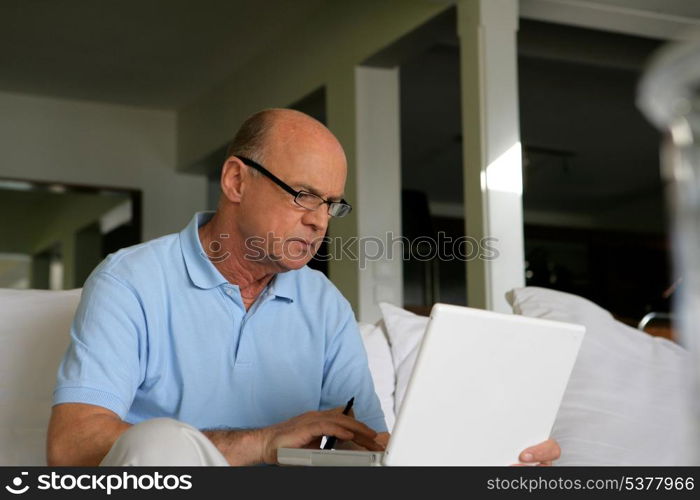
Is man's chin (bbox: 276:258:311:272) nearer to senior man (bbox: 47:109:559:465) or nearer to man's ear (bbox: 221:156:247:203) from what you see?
senior man (bbox: 47:109:559:465)

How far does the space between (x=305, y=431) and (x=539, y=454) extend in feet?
1.22

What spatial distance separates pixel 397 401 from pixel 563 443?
15.8 inches

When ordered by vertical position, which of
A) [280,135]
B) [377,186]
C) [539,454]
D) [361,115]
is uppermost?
[361,115]

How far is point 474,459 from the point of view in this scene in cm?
139

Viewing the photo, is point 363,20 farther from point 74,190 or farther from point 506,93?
point 74,190

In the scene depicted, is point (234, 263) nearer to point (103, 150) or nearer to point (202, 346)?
point (202, 346)

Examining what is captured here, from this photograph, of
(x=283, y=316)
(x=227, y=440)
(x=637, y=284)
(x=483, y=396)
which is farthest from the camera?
(x=637, y=284)

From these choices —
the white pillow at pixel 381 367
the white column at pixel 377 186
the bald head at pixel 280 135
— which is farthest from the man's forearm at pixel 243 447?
the white column at pixel 377 186

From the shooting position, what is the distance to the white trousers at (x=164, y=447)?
103cm

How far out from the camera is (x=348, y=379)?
191cm

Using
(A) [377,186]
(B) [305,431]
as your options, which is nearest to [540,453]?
(B) [305,431]

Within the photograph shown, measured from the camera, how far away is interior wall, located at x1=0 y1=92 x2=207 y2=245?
6781mm

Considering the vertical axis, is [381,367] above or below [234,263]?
below

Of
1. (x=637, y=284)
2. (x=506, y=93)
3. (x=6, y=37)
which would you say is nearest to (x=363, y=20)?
(x=506, y=93)
